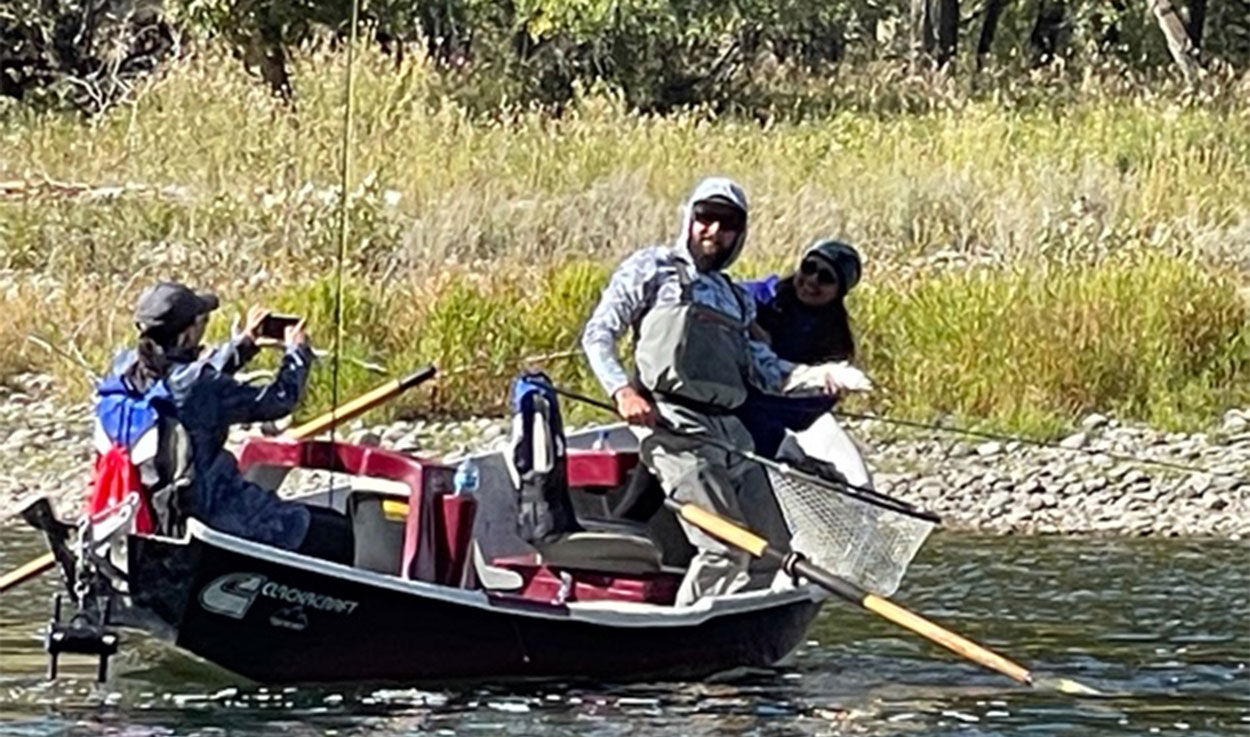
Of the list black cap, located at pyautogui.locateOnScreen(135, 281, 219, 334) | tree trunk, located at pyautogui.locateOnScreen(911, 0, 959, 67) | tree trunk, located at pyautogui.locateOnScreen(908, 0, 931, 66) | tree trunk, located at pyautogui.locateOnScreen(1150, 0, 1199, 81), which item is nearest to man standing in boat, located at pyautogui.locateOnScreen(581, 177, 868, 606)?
black cap, located at pyautogui.locateOnScreen(135, 281, 219, 334)

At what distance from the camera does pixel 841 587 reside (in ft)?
37.6

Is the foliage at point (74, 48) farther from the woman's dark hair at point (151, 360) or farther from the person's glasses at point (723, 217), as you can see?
the woman's dark hair at point (151, 360)

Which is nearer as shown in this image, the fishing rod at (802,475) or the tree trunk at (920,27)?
the fishing rod at (802,475)

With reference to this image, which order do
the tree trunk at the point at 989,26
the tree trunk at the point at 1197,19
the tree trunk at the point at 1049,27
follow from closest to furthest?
the tree trunk at the point at 1197,19 < the tree trunk at the point at 989,26 < the tree trunk at the point at 1049,27

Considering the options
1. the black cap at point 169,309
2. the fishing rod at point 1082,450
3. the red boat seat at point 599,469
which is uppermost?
the black cap at point 169,309

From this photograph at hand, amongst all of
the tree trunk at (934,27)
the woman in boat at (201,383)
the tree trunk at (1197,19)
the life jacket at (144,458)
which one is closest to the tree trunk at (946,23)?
the tree trunk at (934,27)

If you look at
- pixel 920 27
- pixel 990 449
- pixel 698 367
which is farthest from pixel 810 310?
pixel 920 27

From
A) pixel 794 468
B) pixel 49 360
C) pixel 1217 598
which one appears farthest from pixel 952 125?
pixel 794 468

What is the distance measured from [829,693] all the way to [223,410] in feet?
8.72

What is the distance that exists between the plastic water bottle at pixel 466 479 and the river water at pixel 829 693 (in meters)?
0.80

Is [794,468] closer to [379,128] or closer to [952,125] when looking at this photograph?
[379,128]

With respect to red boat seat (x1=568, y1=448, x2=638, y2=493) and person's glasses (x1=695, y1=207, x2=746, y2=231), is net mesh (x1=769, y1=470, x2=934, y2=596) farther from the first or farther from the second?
person's glasses (x1=695, y1=207, x2=746, y2=231)

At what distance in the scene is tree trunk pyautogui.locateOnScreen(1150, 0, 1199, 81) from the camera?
101 feet

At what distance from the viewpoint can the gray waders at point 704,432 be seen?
38.0ft
